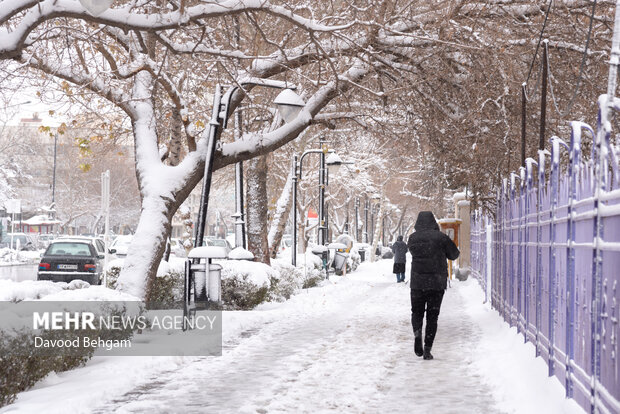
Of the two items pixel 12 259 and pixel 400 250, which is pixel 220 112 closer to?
pixel 400 250

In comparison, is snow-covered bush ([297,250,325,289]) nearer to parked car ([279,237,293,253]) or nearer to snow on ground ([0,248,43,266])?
snow on ground ([0,248,43,266])

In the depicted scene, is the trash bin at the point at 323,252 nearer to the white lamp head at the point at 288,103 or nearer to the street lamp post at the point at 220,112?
the street lamp post at the point at 220,112

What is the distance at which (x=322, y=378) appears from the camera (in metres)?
9.91

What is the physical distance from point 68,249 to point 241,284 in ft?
35.1

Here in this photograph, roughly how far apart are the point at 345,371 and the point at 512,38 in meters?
8.26

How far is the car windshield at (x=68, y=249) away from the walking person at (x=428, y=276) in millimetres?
17169

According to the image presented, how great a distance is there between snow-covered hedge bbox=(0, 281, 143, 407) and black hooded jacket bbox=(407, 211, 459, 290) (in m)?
4.11

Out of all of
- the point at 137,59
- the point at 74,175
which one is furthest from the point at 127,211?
the point at 137,59

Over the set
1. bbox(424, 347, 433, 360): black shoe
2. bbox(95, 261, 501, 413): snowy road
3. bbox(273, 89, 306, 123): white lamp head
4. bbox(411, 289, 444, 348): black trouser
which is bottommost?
bbox(95, 261, 501, 413): snowy road

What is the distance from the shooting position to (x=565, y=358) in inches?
323

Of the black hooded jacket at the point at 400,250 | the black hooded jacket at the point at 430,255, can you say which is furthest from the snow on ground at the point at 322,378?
the black hooded jacket at the point at 400,250

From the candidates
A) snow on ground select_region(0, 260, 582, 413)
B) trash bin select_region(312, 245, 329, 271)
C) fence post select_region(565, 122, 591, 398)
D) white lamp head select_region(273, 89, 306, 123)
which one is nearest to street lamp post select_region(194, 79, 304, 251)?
white lamp head select_region(273, 89, 306, 123)

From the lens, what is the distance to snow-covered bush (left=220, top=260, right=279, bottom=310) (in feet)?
59.7

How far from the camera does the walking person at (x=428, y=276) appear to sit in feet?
37.6
